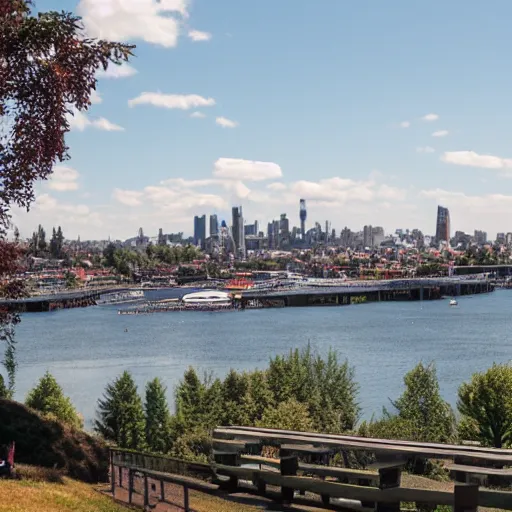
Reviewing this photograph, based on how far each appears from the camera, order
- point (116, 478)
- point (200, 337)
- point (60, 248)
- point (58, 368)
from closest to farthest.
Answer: point (116, 478) → point (58, 368) → point (200, 337) → point (60, 248)

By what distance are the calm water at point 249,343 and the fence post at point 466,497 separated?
99.2 feet

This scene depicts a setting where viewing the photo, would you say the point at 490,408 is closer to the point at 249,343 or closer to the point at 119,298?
the point at 249,343

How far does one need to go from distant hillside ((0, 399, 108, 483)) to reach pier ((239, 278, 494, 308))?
353ft

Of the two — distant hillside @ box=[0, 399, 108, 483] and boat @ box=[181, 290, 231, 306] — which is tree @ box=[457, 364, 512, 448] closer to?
distant hillside @ box=[0, 399, 108, 483]

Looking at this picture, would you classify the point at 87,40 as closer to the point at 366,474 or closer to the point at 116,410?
the point at 366,474

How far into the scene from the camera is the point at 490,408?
23.9 meters

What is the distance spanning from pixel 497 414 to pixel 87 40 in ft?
66.4

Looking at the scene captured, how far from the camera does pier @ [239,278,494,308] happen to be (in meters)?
122

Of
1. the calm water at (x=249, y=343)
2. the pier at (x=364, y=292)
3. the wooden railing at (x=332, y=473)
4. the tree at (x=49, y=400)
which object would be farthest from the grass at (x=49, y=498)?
the pier at (x=364, y=292)

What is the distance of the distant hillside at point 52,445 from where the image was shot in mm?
9016

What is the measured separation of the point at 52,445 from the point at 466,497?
666 centimetres

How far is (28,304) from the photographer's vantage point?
4286 inches

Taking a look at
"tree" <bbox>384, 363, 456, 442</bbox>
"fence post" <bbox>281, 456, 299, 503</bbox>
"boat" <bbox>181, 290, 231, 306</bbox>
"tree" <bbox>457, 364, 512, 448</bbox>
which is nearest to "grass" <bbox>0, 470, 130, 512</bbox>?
"fence post" <bbox>281, 456, 299, 503</bbox>

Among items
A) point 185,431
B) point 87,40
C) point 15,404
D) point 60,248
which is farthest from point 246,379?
point 60,248
